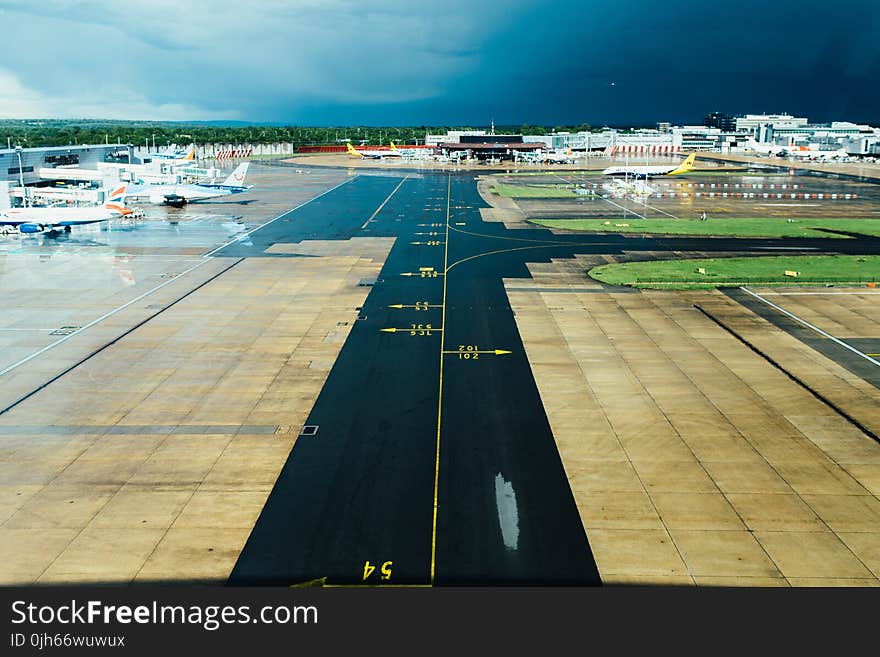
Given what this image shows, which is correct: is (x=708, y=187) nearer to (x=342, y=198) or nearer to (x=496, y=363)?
(x=342, y=198)

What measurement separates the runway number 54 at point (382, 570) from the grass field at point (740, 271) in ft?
158

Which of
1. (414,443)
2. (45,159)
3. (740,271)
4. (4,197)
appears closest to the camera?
(414,443)

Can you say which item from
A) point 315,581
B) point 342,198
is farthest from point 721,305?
point 342,198

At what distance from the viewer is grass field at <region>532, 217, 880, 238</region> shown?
318 ft

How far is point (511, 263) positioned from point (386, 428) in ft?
148

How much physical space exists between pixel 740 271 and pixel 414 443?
51.2m

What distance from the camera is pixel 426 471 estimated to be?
30.8 metres

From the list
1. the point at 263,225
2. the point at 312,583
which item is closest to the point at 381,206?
the point at 263,225

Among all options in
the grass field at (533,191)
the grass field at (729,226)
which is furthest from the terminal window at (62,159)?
the grass field at (729,226)

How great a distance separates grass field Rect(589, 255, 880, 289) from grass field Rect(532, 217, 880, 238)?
59.7 feet

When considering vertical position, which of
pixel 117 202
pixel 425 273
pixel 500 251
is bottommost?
pixel 425 273

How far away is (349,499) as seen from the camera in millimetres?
28516

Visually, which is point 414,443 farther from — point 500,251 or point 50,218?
point 50,218

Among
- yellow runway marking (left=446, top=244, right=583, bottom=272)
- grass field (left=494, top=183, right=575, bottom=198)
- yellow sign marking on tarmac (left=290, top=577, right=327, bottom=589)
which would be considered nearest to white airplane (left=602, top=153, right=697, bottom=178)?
grass field (left=494, top=183, right=575, bottom=198)
